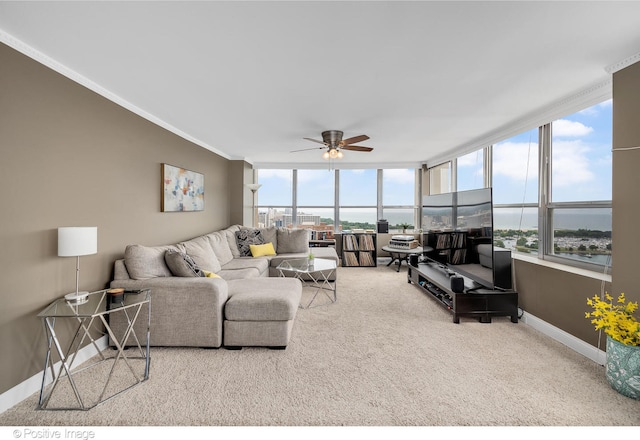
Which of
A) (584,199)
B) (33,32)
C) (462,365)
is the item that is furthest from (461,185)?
(33,32)

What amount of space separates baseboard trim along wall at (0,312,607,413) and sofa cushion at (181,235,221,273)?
3.98 feet

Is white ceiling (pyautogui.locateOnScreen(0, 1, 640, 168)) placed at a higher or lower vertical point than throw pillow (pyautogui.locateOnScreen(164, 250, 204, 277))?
higher

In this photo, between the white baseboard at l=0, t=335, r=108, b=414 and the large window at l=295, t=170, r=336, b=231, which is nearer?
Answer: the white baseboard at l=0, t=335, r=108, b=414

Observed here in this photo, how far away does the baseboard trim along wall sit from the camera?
184cm

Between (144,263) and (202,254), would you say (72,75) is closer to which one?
(144,263)

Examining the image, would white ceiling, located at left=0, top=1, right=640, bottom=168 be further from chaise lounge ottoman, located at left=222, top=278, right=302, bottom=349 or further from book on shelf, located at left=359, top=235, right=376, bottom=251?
book on shelf, located at left=359, top=235, right=376, bottom=251

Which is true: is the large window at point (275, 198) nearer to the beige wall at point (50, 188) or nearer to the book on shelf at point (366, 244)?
the book on shelf at point (366, 244)

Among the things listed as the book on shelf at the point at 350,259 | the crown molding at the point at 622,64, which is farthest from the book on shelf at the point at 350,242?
the crown molding at the point at 622,64

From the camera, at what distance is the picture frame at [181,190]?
11.8 ft

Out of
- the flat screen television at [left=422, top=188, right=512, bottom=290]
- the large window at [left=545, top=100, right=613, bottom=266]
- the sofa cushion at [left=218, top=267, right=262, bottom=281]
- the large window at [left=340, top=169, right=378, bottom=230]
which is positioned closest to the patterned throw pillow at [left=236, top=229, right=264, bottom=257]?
the sofa cushion at [left=218, top=267, right=262, bottom=281]

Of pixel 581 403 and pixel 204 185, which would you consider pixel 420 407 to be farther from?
pixel 204 185

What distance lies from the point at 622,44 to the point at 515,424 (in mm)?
2501

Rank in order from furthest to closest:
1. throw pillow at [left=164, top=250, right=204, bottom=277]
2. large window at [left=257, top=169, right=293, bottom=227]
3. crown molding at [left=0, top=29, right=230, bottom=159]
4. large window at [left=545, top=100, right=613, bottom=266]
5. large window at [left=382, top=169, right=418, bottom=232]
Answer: large window at [left=257, top=169, right=293, bottom=227]
large window at [left=382, top=169, right=418, bottom=232]
throw pillow at [left=164, top=250, right=204, bottom=277]
large window at [left=545, top=100, right=613, bottom=266]
crown molding at [left=0, top=29, right=230, bottom=159]

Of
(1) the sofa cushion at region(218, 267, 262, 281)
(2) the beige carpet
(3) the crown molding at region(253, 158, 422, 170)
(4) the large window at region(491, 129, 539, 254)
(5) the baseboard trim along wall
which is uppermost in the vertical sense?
(3) the crown molding at region(253, 158, 422, 170)
